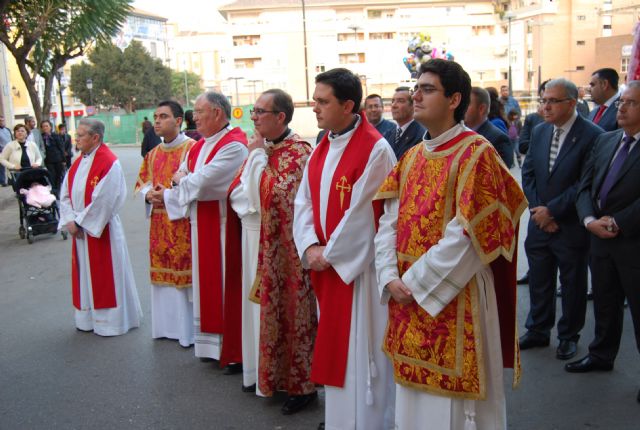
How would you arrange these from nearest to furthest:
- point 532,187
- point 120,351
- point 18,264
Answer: point 532,187
point 120,351
point 18,264

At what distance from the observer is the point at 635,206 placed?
157 inches

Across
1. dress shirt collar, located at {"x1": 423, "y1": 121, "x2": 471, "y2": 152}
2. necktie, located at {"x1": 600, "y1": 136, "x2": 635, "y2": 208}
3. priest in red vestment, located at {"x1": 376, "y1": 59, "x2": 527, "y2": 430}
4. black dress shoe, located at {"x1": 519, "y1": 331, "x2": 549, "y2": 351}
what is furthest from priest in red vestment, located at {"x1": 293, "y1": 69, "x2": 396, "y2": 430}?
black dress shoe, located at {"x1": 519, "y1": 331, "x2": 549, "y2": 351}

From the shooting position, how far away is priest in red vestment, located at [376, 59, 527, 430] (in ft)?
9.54

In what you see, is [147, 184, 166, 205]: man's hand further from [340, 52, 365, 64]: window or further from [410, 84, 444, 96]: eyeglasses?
[340, 52, 365, 64]: window

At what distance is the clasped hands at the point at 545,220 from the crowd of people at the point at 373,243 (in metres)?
0.01

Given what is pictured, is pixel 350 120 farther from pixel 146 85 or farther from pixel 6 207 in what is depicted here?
pixel 146 85

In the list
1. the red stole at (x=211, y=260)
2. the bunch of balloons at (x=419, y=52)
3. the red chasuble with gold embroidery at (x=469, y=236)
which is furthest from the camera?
the bunch of balloons at (x=419, y=52)

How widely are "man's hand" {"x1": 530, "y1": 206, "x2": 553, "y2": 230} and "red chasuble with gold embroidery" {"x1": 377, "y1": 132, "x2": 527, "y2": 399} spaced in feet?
5.65

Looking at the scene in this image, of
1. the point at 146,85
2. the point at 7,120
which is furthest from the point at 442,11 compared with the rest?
the point at 7,120

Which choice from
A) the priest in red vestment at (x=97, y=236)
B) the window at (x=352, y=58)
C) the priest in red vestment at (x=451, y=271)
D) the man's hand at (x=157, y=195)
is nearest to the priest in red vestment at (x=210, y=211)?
the man's hand at (x=157, y=195)

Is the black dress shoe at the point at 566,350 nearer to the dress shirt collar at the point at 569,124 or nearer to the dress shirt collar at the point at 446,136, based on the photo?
the dress shirt collar at the point at 569,124

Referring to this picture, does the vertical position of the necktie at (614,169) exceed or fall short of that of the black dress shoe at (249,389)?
it exceeds it

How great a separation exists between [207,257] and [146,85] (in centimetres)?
5214

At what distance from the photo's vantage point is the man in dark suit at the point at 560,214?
461cm
